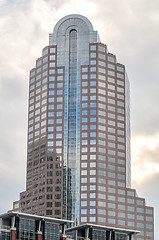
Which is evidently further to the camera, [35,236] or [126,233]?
[126,233]

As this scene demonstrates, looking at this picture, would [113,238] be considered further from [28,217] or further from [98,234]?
[28,217]

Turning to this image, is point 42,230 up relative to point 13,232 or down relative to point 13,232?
up

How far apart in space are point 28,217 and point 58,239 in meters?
7.88

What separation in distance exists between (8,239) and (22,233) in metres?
3.20

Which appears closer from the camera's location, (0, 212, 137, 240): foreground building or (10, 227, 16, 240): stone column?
(10, 227, 16, 240): stone column

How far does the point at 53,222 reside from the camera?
430 ft

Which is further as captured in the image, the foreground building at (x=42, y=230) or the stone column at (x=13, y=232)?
the foreground building at (x=42, y=230)

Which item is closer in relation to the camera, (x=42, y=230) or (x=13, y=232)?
(x=13, y=232)

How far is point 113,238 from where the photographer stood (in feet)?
452

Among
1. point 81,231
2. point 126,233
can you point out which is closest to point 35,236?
point 81,231

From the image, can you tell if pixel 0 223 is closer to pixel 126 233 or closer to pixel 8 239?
pixel 8 239

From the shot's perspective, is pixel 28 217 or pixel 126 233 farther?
pixel 126 233

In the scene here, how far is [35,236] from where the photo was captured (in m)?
128

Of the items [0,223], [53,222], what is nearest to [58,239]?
[53,222]
